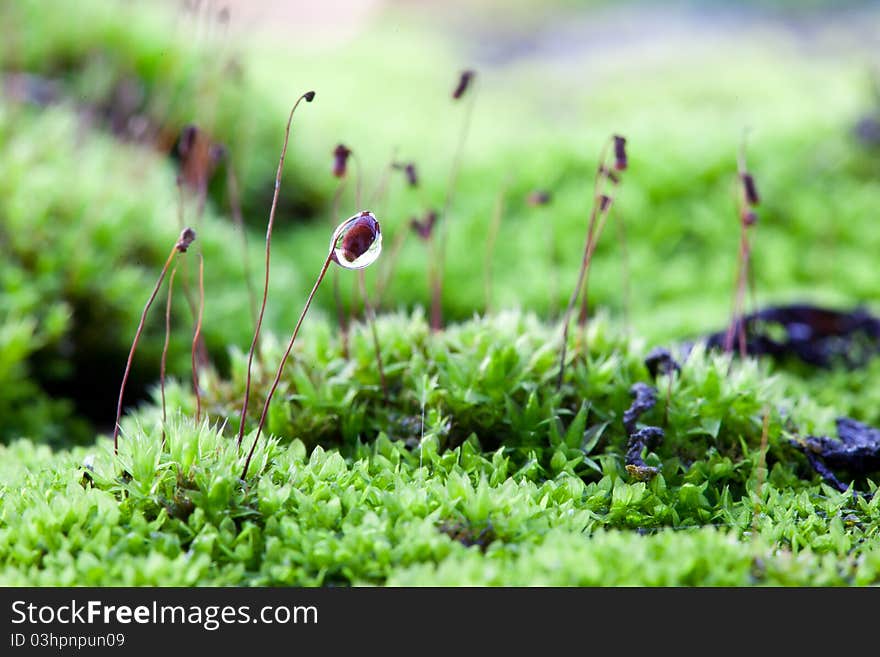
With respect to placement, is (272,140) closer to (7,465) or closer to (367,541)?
(7,465)

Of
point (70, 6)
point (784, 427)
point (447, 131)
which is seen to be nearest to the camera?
point (784, 427)

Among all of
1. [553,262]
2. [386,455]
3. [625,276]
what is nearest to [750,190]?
[625,276]

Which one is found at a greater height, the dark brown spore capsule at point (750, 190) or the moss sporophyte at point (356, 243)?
the dark brown spore capsule at point (750, 190)

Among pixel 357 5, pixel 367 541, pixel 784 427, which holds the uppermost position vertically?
pixel 357 5

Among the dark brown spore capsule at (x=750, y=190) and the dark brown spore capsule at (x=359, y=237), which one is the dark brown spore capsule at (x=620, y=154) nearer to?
the dark brown spore capsule at (x=750, y=190)

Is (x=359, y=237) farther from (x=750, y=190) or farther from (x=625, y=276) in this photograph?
(x=625, y=276)

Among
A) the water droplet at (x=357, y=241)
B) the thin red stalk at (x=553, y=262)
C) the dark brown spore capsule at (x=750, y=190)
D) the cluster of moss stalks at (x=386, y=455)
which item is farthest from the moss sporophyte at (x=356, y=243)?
the thin red stalk at (x=553, y=262)

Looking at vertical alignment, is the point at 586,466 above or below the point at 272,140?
below
